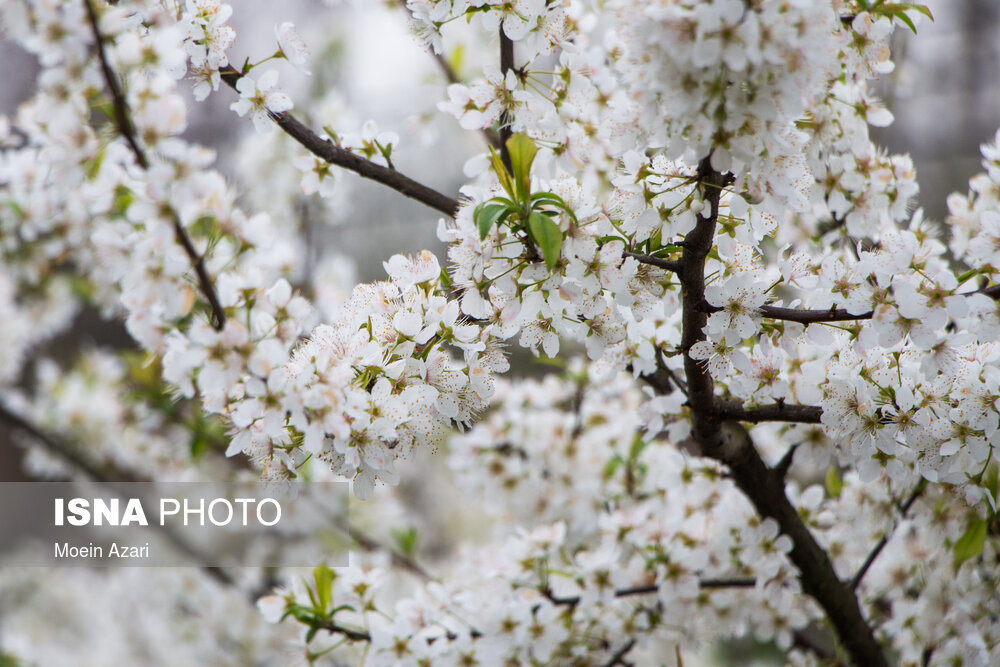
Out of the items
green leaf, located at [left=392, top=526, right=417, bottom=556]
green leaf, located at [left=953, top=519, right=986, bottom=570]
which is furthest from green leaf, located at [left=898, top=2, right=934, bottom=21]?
green leaf, located at [left=392, top=526, right=417, bottom=556]

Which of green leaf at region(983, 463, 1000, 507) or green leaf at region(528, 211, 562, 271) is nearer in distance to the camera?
green leaf at region(528, 211, 562, 271)

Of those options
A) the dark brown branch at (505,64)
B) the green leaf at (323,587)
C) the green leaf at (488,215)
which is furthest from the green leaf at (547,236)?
the green leaf at (323,587)

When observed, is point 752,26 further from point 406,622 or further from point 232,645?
point 232,645

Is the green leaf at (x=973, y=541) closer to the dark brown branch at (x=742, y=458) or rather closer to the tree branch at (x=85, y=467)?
the dark brown branch at (x=742, y=458)

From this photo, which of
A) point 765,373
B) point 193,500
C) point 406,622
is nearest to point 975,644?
point 765,373

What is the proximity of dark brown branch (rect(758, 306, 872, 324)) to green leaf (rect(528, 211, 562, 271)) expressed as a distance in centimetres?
35

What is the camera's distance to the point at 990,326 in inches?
39.7

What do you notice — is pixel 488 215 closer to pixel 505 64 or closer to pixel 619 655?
pixel 505 64

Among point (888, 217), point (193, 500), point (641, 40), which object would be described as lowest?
point (641, 40)

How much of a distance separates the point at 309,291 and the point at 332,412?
1.91 metres

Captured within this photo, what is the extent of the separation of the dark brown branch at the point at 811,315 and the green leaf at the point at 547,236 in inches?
13.6

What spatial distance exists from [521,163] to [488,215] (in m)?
0.10

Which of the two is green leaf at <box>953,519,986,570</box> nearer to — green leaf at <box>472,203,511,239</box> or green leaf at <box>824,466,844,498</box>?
green leaf at <box>824,466,844,498</box>

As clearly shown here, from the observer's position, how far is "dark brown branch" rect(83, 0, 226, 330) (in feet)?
2.87
